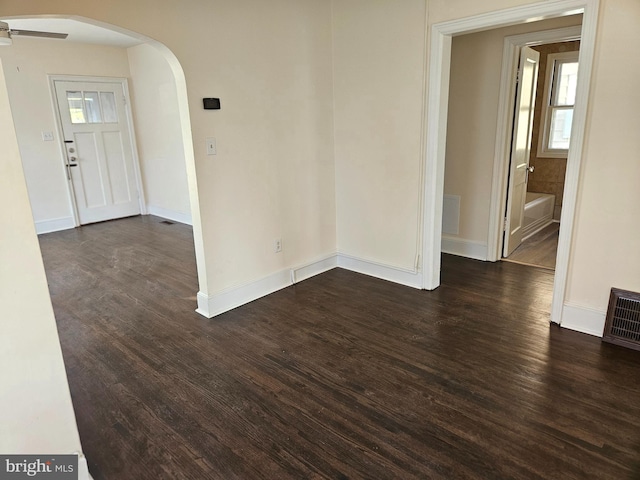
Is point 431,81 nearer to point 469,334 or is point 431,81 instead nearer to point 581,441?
point 469,334

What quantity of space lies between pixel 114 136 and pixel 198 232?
4355 millimetres

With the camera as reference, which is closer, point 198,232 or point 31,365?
point 31,365

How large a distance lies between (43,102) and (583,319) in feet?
22.3

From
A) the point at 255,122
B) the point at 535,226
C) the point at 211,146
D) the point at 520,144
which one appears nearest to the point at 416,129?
the point at 255,122

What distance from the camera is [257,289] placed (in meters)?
3.65

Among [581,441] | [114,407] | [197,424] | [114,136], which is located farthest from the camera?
[114,136]

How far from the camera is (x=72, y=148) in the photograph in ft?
20.1

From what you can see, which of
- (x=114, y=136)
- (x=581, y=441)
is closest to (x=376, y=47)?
(x=581, y=441)

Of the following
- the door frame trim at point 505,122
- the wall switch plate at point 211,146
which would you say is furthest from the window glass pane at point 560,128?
the wall switch plate at point 211,146

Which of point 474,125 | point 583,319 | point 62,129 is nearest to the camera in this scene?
point 583,319

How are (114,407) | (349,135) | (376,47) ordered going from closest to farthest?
(114,407) < (376,47) < (349,135)

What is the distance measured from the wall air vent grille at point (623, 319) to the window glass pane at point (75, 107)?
6.78 m

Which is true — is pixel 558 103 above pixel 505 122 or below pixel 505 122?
above

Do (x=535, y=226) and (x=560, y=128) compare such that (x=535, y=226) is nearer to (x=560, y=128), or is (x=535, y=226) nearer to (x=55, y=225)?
(x=560, y=128)
